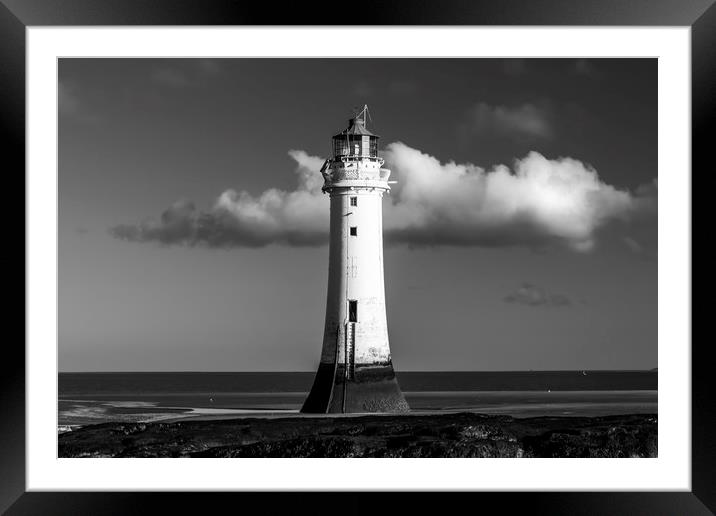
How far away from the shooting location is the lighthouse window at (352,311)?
20453mm

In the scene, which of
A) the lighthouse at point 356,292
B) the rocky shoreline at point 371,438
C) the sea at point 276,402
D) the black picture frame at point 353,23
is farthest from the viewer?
the sea at point 276,402

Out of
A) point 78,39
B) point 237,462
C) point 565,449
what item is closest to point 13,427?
point 237,462

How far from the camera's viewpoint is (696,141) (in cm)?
859

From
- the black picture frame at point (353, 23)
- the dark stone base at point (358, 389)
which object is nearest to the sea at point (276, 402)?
the dark stone base at point (358, 389)

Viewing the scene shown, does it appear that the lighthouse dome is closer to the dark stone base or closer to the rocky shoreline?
the dark stone base

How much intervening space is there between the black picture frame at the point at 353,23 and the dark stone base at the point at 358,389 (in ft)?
39.6

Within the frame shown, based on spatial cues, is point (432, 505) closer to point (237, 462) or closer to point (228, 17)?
point (237, 462)

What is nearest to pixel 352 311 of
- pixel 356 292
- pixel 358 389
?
pixel 356 292

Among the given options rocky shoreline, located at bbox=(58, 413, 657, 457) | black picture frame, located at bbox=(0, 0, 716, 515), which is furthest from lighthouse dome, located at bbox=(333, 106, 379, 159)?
black picture frame, located at bbox=(0, 0, 716, 515)

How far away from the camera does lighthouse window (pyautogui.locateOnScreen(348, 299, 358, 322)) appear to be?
20.5m

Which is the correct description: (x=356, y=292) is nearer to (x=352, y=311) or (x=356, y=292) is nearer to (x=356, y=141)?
(x=352, y=311)

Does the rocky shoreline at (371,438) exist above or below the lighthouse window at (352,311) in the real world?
below

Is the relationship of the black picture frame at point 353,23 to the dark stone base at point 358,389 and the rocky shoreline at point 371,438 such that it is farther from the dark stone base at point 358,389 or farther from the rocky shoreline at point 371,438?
the dark stone base at point 358,389

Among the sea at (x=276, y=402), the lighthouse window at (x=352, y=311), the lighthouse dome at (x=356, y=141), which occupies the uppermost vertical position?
the lighthouse dome at (x=356, y=141)
